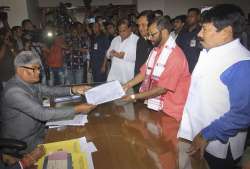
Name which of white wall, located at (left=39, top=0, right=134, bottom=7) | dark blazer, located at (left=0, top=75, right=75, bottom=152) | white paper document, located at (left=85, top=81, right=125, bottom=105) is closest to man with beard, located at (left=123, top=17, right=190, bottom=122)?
Result: white paper document, located at (left=85, top=81, right=125, bottom=105)

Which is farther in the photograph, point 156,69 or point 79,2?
point 79,2

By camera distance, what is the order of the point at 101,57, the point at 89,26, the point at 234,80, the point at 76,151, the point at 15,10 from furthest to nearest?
the point at 15,10 → the point at 89,26 → the point at 101,57 → the point at 76,151 → the point at 234,80

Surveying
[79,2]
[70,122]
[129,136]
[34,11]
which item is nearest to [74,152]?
[129,136]

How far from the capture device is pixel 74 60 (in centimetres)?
566

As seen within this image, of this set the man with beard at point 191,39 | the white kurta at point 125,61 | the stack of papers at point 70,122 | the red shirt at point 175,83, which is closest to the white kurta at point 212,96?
the red shirt at point 175,83

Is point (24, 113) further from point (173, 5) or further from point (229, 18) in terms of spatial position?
point (173, 5)

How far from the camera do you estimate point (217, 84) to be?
1.60 metres

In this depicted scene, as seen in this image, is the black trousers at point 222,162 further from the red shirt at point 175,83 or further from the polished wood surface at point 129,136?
the red shirt at point 175,83

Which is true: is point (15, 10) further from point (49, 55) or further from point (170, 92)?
point (170, 92)

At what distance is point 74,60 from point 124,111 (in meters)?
3.46

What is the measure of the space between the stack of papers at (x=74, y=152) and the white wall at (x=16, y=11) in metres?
6.19

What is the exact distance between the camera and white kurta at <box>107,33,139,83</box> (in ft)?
13.1

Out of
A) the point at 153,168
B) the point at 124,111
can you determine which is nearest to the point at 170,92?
the point at 124,111

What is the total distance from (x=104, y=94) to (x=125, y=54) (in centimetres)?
179
